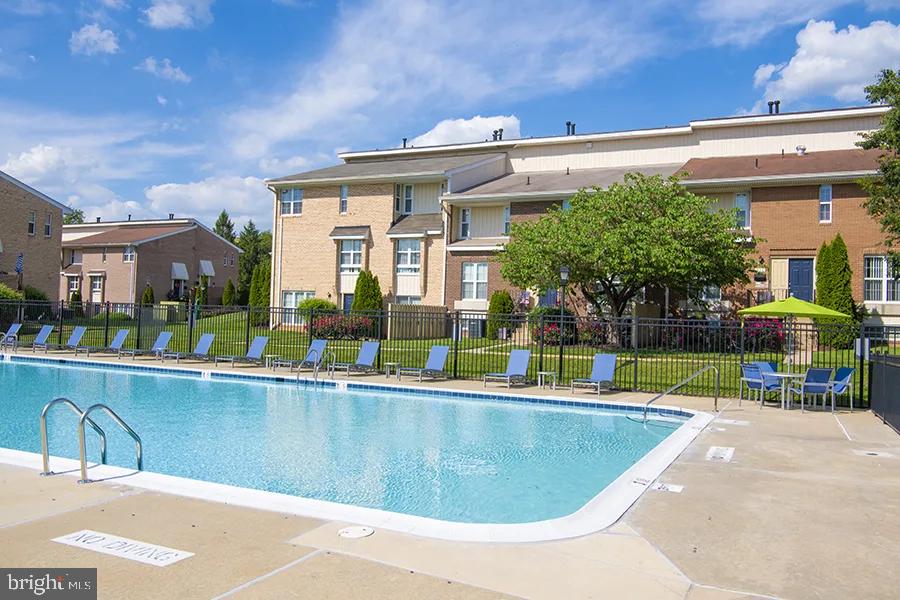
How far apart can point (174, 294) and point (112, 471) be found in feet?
164

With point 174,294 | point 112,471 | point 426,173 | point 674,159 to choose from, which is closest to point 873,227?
point 674,159

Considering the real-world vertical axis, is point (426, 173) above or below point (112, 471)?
above

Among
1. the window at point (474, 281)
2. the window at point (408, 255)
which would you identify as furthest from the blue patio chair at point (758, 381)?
the window at point (408, 255)

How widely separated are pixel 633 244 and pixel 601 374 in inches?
300

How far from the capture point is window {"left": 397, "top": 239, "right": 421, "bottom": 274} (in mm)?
34062

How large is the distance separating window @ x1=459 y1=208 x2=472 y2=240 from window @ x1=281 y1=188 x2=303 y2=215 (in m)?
8.91

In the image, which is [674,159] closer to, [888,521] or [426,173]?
[426,173]

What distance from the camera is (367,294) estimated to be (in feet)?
107

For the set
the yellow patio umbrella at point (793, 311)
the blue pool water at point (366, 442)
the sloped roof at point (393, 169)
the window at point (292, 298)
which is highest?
the sloped roof at point (393, 169)

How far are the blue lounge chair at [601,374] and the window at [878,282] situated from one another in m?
14.1

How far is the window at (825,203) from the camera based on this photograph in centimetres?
2634

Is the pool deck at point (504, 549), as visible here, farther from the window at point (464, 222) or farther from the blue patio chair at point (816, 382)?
the window at point (464, 222)

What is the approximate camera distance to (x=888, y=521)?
6246 millimetres

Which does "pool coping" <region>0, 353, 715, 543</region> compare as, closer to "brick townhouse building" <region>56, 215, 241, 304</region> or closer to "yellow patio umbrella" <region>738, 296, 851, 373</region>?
"yellow patio umbrella" <region>738, 296, 851, 373</region>
